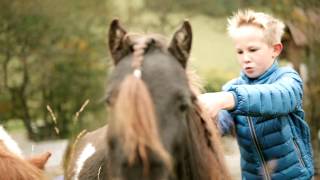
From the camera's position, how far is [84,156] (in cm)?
529

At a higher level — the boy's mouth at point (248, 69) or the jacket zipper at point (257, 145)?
the boy's mouth at point (248, 69)

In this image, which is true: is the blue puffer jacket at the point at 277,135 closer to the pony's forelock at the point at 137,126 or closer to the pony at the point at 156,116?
the pony at the point at 156,116

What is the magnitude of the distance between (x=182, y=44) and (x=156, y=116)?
0.57m

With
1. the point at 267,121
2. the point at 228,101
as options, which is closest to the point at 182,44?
the point at 228,101

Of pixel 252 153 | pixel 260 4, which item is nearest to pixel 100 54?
pixel 260 4

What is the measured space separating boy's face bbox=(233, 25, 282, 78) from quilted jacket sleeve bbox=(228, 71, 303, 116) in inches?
8.9

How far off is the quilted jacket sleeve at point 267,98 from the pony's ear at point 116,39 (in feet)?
2.53

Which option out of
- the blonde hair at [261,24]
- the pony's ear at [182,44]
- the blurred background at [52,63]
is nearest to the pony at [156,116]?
the pony's ear at [182,44]

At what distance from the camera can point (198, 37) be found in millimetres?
24453

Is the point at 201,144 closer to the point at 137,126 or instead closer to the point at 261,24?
the point at 137,126

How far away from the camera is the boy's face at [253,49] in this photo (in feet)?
14.1

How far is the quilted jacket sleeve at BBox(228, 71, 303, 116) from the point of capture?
3822mm

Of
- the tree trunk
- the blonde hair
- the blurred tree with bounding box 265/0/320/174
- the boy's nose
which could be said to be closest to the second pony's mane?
the boy's nose

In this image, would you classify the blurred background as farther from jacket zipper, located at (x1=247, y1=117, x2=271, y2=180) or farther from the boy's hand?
the boy's hand
